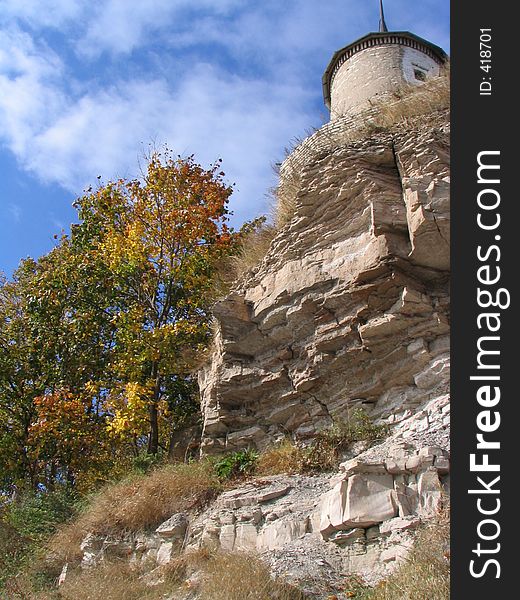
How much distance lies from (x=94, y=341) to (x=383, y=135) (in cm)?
848

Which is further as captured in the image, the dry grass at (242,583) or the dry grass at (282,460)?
the dry grass at (282,460)

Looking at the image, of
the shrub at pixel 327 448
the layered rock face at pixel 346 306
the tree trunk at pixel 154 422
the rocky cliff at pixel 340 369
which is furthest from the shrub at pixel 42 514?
the shrub at pixel 327 448

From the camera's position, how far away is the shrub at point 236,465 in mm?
9406

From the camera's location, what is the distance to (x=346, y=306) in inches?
368

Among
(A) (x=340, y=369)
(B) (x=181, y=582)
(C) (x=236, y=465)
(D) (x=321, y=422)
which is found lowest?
(B) (x=181, y=582)

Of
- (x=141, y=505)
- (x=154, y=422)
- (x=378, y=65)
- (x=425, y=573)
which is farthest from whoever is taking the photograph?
(x=378, y=65)

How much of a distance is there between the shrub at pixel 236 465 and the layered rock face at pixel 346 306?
0.48 meters

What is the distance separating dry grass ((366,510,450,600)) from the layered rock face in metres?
1.70

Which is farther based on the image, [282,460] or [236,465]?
[236,465]

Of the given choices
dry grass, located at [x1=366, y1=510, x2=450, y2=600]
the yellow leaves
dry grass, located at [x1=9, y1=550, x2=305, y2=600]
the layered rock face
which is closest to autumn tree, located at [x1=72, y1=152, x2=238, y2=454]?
the yellow leaves

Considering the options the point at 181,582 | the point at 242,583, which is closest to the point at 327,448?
the point at 181,582

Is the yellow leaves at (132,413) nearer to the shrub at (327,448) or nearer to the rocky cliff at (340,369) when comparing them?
the rocky cliff at (340,369)

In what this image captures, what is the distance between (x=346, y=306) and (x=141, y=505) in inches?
161

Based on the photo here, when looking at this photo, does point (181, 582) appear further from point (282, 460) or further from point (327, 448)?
point (327, 448)
